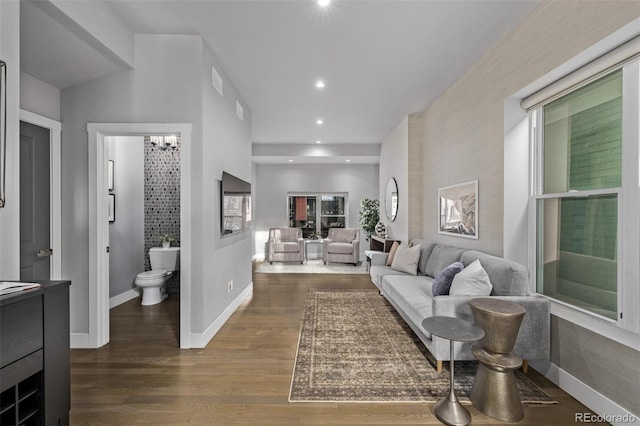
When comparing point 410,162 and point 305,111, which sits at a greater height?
point 305,111

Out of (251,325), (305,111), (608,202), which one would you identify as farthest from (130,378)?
(305,111)

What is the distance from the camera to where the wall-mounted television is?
339 centimetres

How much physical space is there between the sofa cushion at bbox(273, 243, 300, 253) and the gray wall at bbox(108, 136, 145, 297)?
10.6 feet

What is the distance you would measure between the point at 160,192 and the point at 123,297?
1.61 m

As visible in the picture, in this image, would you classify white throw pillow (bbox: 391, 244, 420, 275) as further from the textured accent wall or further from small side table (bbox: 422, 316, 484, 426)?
small side table (bbox: 422, 316, 484, 426)

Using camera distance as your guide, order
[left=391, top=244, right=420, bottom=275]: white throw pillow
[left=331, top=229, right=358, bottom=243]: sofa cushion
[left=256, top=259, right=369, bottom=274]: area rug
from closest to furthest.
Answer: [left=391, top=244, right=420, bottom=275]: white throw pillow
[left=256, top=259, right=369, bottom=274]: area rug
[left=331, top=229, right=358, bottom=243]: sofa cushion

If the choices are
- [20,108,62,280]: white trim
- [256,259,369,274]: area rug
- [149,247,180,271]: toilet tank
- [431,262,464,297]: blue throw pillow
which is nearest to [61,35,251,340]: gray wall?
[20,108,62,280]: white trim

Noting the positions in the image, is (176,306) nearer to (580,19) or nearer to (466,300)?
(466,300)

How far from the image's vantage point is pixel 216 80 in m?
3.21

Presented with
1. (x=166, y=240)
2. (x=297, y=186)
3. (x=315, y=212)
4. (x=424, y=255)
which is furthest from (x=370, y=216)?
(x=166, y=240)

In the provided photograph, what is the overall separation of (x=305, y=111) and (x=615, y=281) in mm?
4205

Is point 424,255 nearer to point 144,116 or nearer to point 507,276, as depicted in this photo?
point 507,276

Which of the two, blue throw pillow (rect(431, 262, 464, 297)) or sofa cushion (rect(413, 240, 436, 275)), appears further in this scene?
sofa cushion (rect(413, 240, 436, 275))

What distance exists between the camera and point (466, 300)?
2344mm
